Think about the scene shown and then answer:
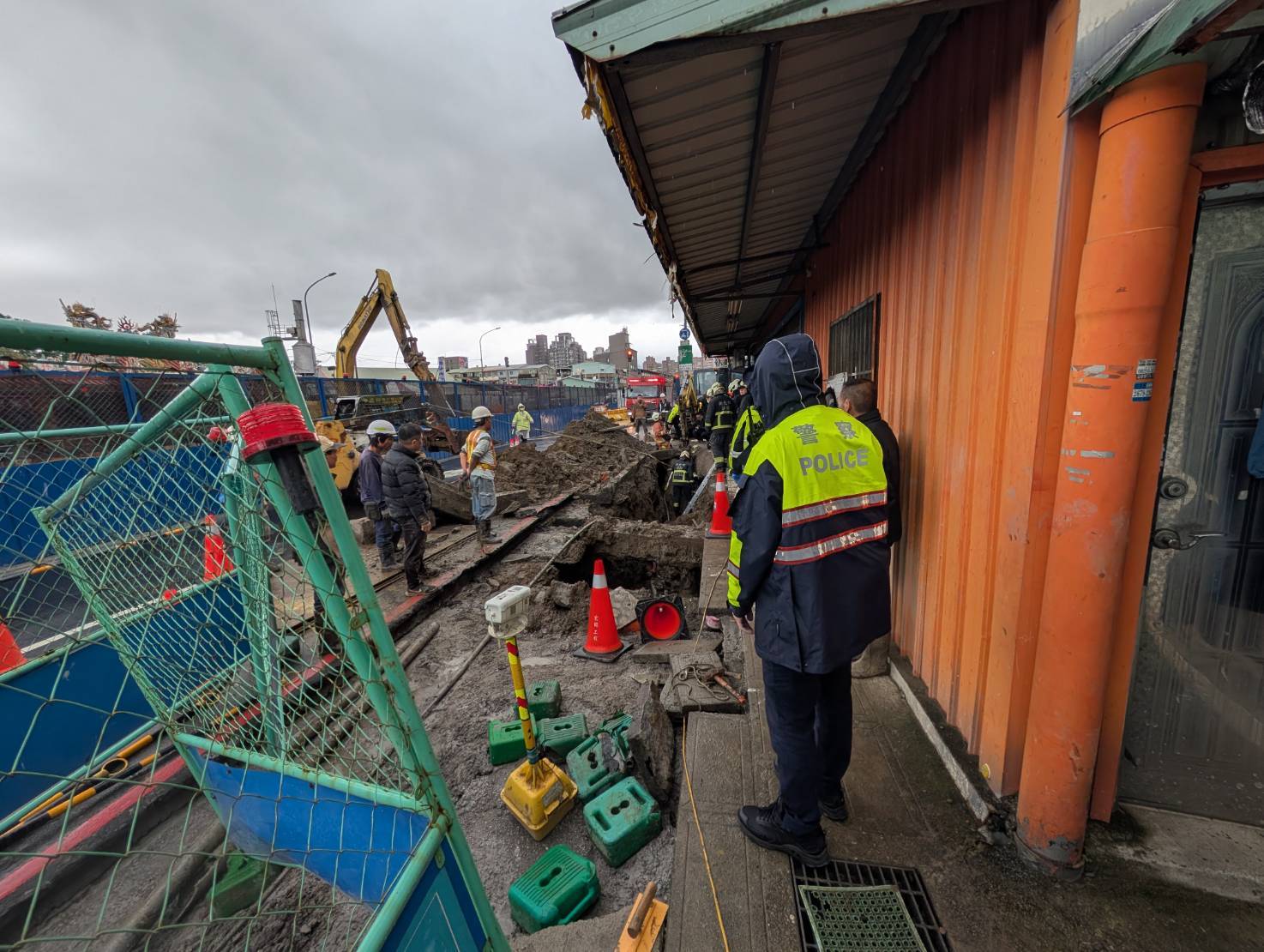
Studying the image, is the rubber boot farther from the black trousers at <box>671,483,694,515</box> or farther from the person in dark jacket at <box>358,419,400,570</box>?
the black trousers at <box>671,483,694,515</box>

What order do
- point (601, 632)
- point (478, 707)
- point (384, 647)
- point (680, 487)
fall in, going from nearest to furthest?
point (384, 647) → point (478, 707) → point (601, 632) → point (680, 487)

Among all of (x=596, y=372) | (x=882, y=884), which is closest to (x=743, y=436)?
(x=882, y=884)

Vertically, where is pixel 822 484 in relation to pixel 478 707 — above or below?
above

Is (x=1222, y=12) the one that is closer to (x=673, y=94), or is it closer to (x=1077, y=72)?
(x=1077, y=72)

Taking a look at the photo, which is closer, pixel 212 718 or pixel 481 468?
pixel 212 718

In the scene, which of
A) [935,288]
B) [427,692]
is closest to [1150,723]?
[935,288]

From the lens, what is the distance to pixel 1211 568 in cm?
194

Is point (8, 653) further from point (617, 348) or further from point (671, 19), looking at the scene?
point (617, 348)

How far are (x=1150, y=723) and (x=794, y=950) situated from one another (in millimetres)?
1700

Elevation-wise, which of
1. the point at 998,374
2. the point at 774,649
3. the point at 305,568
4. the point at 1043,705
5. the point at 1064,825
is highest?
the point at 998,374

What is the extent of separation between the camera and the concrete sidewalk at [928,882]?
179 centimetres

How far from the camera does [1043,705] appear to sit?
190 centimetres

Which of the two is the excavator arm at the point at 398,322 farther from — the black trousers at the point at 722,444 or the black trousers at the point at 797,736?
the black trousers at the point at 797,736

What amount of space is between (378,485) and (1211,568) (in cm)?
708
